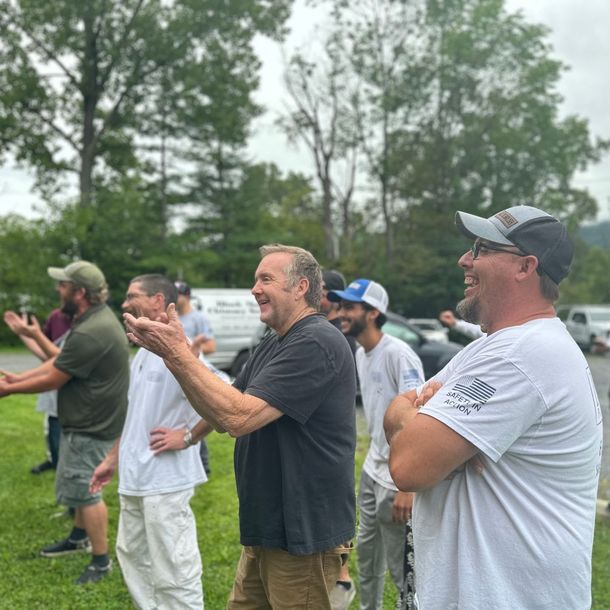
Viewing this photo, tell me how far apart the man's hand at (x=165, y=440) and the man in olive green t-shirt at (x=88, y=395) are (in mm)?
1043

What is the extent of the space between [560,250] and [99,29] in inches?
1101

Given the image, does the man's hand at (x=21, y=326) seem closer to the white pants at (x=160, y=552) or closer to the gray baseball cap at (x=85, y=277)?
the gray baseball cap at (x=85, y=277)

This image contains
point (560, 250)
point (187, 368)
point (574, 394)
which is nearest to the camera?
point (574, 394)

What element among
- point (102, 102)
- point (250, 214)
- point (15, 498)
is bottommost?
point (15, 498)

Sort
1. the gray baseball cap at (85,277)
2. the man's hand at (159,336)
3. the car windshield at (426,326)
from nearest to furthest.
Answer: the man's hand at (159,336), the gray baseball cap at (85,277), the car windshield at (426,326)

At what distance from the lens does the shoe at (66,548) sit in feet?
15.1

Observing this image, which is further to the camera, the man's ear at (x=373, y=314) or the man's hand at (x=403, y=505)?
the man's ear at (x=373, y=314)

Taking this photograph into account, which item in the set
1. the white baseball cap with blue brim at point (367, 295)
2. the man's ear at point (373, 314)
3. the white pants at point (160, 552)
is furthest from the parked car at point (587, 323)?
the white pants at point (160, 552)

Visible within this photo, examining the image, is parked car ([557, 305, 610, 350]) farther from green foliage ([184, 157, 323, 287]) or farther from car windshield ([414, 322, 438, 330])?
green foliage ([184, 157, 323, 287])

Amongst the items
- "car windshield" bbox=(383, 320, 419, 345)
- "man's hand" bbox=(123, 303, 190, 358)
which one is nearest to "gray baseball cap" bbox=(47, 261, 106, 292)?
"man's hand" bbox=(123, 303, 190, 358)

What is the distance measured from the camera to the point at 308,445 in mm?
2391

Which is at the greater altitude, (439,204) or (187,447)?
(439,204)

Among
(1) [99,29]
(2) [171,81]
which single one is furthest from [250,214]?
(1) [99,29]

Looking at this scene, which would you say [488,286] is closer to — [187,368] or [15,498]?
[187,368]
